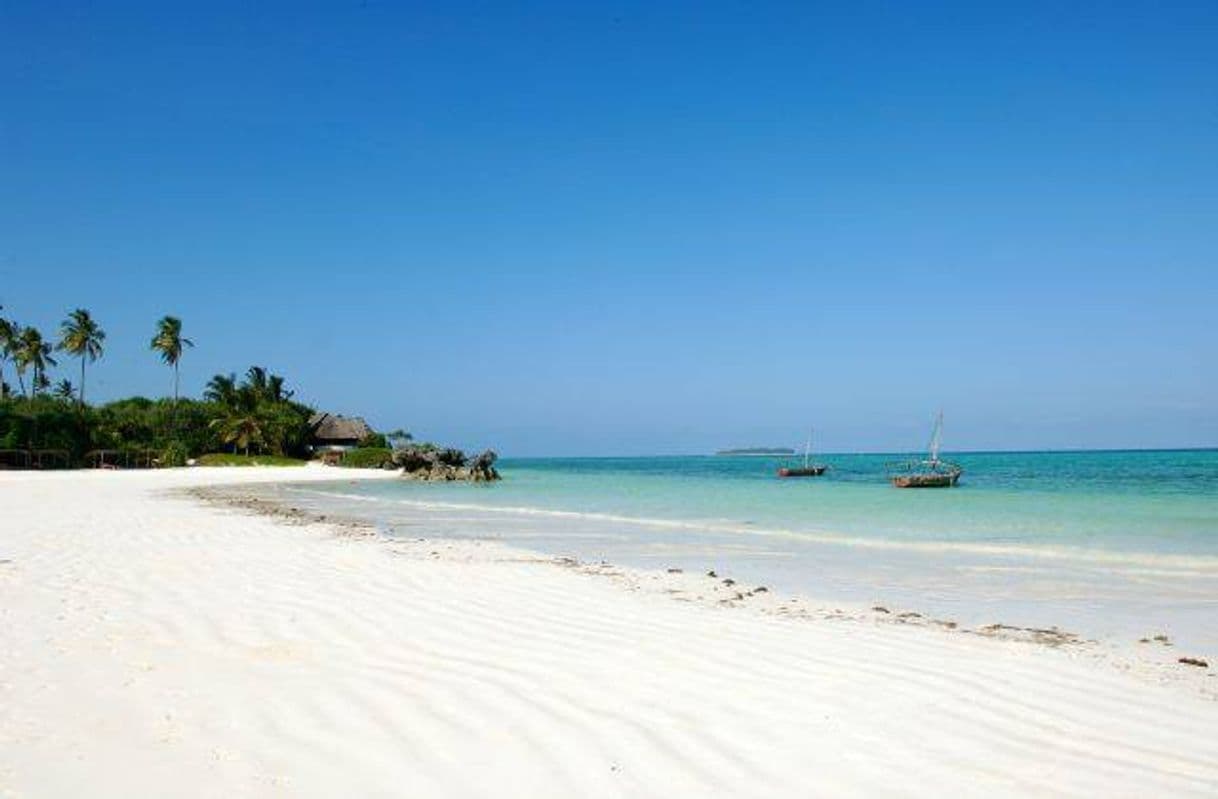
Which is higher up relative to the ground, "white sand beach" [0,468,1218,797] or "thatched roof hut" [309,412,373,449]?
"thatched roof hut" [309,412,373,449]

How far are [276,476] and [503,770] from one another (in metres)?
54.4

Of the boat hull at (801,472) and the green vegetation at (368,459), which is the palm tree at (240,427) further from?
the boat hull at (801,472)

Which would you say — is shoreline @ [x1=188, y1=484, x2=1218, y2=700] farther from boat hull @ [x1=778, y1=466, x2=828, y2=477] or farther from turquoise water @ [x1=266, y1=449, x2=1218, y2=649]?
boat hull @ [x1=778, y1=466, x2=828, y2=477]

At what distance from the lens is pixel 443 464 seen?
61.2m

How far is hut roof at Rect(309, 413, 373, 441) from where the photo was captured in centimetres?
7875

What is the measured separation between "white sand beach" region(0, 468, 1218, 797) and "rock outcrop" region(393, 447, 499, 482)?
4944 cm

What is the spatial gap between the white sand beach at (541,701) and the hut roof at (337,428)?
7236 centimetres

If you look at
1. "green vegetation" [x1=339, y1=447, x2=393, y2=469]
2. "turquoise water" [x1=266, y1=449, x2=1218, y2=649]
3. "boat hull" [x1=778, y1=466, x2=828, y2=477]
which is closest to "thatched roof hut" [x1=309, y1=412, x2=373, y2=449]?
"green vegetation" [x1=339, y1=447, x2=393, y2=469]

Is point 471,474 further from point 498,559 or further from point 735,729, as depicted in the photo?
point 735,729

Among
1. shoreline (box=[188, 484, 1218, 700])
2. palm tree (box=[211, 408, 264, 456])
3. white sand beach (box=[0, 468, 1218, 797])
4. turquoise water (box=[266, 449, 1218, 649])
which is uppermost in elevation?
palm tree (box=[211, 408, 264, 456])

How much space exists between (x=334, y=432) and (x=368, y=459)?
39.1ft

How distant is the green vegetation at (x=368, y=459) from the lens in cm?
6856

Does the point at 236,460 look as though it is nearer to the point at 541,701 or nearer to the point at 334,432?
the point at 334,432

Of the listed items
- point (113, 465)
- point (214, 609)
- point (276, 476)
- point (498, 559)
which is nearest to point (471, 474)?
point (276, 476)
